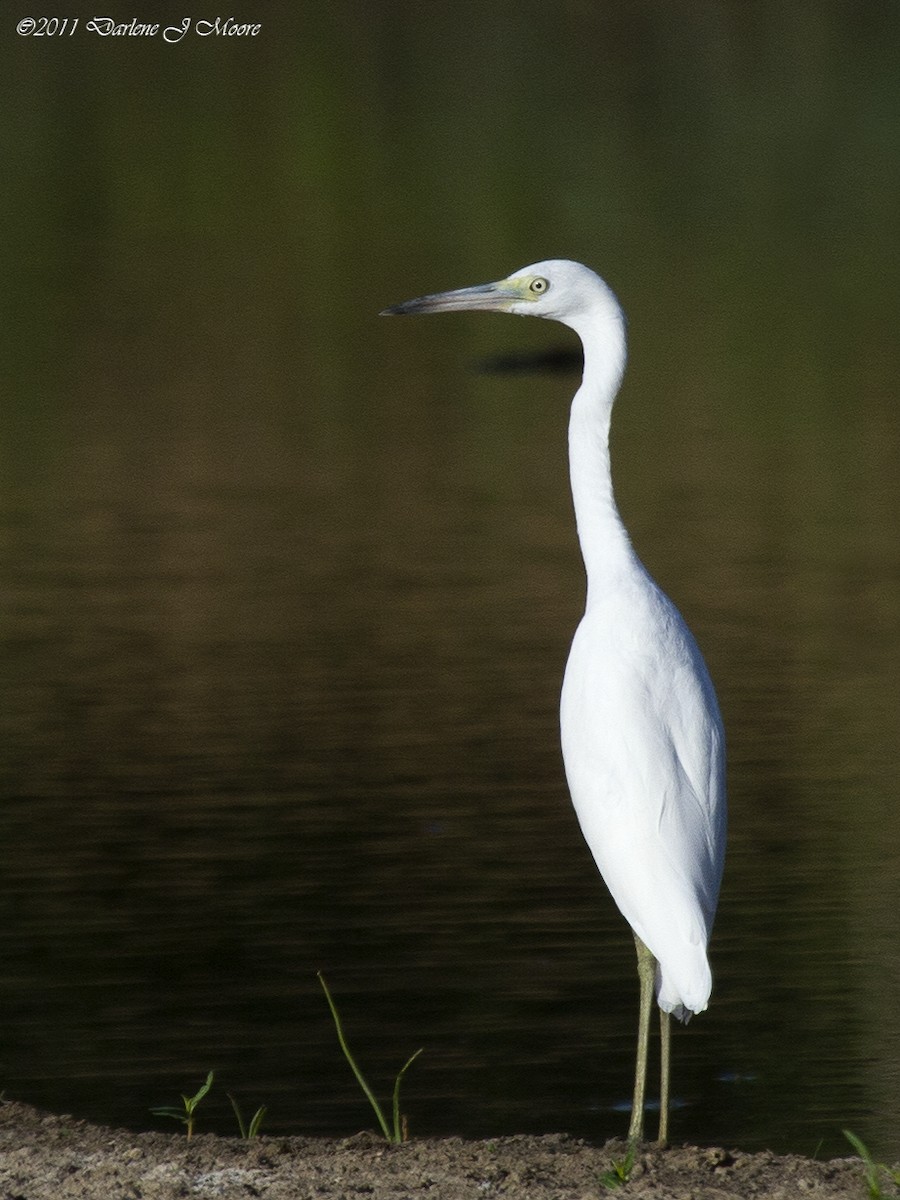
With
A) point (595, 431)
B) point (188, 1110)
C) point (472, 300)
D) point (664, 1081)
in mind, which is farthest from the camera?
point (472, 300)

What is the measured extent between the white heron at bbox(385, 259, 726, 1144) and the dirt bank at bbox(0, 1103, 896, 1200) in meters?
0.28

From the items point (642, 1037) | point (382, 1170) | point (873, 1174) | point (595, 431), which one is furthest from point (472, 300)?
point (873, 1174)

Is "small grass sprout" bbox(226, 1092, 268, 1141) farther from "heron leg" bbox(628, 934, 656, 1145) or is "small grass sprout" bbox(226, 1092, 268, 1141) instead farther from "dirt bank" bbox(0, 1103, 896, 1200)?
"heron leg" bbox(628, 934, 656, 1145)

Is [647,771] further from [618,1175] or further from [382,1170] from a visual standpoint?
[382,1170]

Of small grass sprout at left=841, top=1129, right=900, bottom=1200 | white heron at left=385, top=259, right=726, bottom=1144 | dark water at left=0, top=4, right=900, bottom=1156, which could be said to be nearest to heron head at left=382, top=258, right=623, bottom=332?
white heron at left=385, top=259, right=726, bottom=1144

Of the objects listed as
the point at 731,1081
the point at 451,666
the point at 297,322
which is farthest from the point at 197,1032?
the point at 297,322

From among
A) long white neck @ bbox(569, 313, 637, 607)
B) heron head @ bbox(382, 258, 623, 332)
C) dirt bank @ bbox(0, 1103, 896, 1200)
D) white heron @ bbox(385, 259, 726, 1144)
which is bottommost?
dirt bank @ bbox(0, 1103, 896, 1200)

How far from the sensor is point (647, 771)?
15.9ft

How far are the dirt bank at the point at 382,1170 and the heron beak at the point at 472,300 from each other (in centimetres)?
200

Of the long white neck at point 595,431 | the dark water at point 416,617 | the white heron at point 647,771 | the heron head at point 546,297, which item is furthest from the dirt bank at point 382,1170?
the heron head at point 546,297

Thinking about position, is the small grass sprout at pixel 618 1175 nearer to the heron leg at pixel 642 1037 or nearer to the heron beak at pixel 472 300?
the heron leg at pixel 642 1037

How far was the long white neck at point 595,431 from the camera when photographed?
17.5 ft

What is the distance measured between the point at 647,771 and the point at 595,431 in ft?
3.18

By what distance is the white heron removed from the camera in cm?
473
